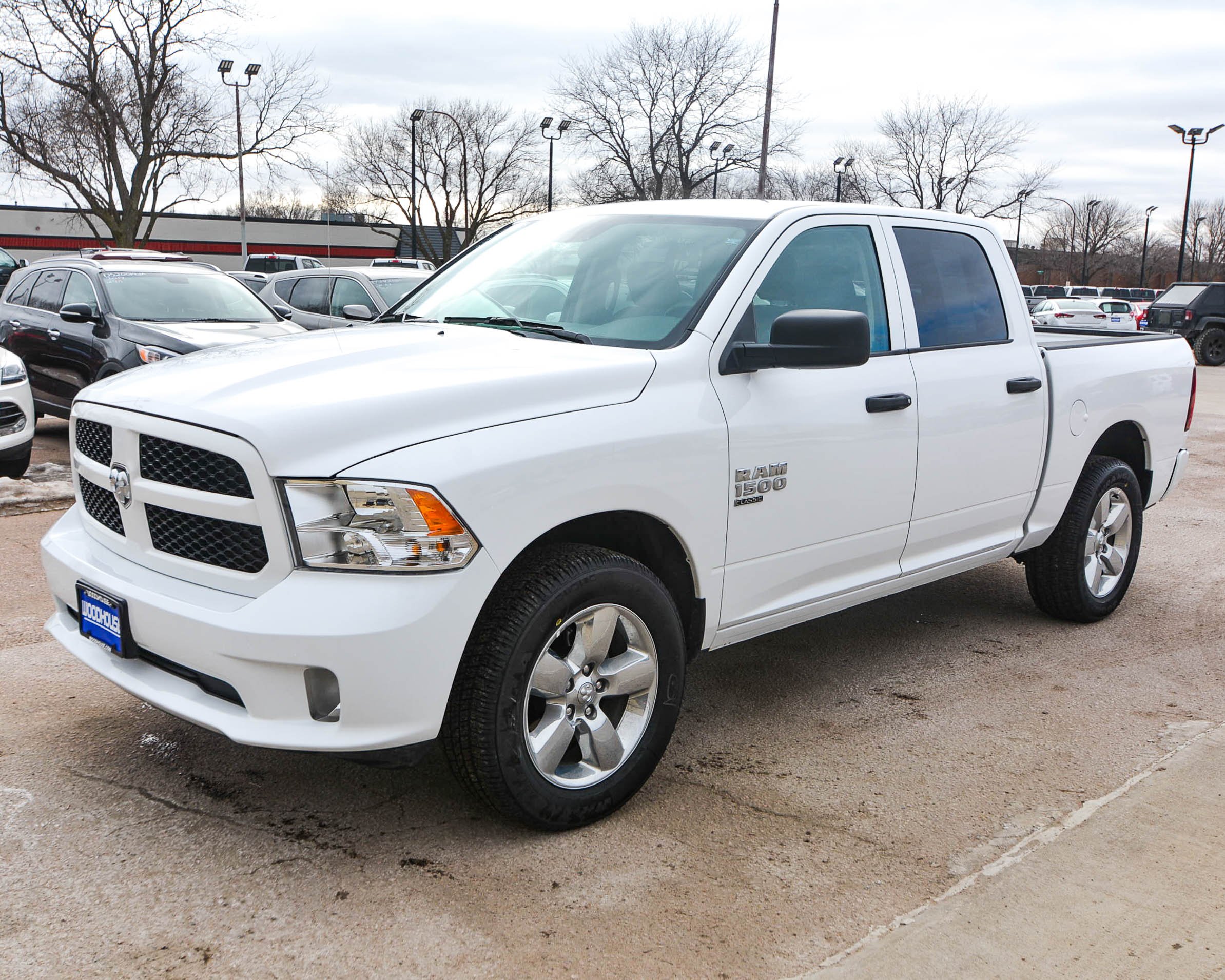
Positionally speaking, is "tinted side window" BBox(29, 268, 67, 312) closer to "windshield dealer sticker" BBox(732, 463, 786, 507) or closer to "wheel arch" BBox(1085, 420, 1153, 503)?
"windshield dealer sticker" BBox(732, 463, 786, 507)

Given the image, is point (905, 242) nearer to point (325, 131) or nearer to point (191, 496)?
point (191, 496)

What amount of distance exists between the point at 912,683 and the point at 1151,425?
81.3 inches

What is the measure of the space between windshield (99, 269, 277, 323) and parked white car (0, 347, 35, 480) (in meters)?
1.76

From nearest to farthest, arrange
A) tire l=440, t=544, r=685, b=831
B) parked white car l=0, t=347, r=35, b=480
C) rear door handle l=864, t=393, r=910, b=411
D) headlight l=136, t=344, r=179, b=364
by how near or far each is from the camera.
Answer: tire l=440, t=544, r=685, b=831
rear door handle l=864, t=393, r=910, b=411
parked white car l=0, t=347, r=35, b=480
headlight l=136, t=344, r=179, b=364

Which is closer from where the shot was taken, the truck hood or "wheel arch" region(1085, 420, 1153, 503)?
the truck hood

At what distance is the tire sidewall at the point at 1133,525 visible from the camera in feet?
16.9

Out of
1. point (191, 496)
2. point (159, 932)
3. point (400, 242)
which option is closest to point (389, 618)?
point (191, 496)

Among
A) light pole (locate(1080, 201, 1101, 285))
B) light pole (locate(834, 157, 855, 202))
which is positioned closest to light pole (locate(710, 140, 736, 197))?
light pole (locate(834, 157, 855, 202))

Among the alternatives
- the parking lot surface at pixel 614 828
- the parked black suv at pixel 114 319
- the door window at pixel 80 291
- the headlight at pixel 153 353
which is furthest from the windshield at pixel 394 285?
the parking lot surface at pixel 614 828

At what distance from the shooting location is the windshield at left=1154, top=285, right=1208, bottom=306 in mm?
25266

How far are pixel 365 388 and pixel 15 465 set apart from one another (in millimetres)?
5985

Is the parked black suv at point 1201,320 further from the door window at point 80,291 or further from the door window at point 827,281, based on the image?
the door window at point 827,281

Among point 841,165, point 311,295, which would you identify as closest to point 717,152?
point 841,165

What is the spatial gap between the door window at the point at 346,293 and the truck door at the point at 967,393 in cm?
840
